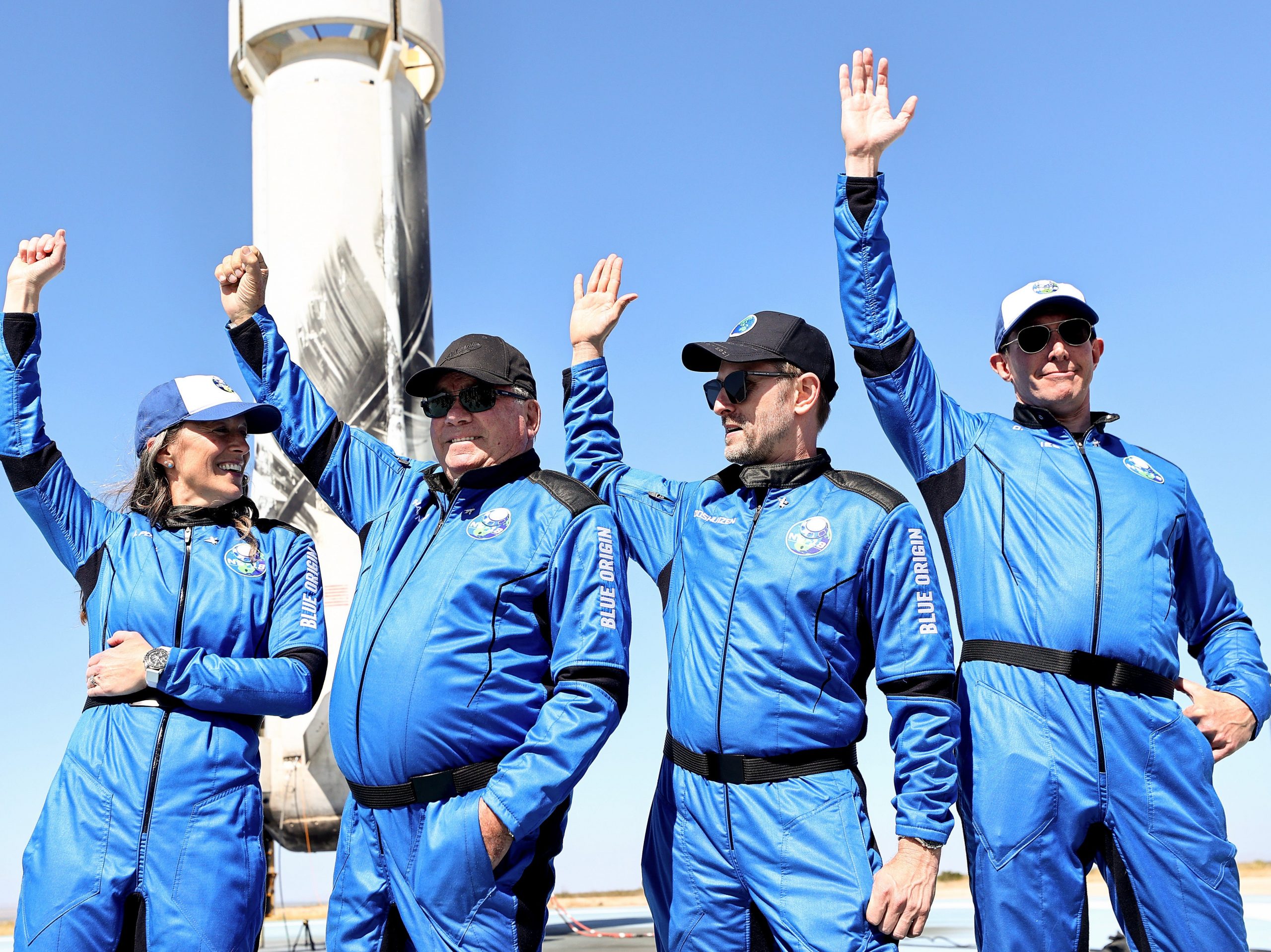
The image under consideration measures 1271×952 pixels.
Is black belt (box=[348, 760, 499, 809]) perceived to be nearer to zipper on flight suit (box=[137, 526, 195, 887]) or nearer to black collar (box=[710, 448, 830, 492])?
zipper on flight suit (box=[137, 526, 195, 887])

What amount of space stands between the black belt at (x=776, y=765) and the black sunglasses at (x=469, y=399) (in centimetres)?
133

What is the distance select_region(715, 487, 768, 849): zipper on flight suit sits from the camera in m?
3.78

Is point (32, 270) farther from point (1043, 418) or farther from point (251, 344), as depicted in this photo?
point (1043, 418)

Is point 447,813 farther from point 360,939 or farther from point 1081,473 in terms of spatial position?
point 1081,473

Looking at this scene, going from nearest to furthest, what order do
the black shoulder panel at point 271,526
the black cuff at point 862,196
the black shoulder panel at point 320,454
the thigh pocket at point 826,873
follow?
the thigh pocket at point 826,873
the black cuff at point 862,196
the black shoulder panel at point 320,454
the black shoulder panel at point 271,526

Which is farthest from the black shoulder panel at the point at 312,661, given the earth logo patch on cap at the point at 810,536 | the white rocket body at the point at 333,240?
the white rocket body at the point at 333,240

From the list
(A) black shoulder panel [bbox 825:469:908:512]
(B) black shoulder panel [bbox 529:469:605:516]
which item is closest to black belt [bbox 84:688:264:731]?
(B) black shoulder panel [bbox 529:469:605:516]

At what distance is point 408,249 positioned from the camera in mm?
13461

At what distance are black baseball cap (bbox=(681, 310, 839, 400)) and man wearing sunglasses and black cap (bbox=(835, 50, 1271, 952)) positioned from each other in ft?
0.51

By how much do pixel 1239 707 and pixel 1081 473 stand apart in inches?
38.1

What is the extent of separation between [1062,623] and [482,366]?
2061mm

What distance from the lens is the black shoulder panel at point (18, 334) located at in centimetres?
484

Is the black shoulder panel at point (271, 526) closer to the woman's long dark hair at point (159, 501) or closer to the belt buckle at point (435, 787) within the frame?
the woman's long dark hair at point (159, 501)

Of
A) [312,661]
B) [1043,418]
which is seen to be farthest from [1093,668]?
[312,661]
